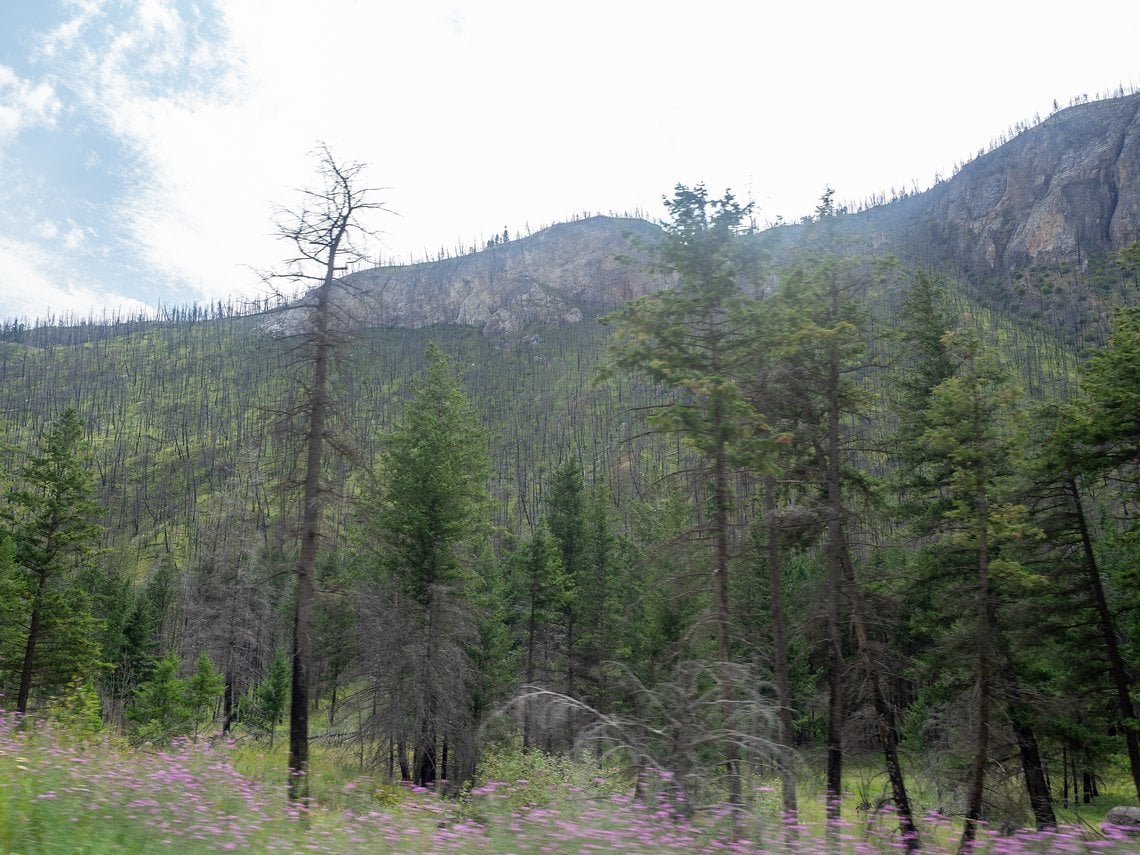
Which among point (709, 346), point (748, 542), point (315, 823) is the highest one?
point (709, 346)

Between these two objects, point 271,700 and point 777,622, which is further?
point 271,700

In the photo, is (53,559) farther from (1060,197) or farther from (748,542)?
(1060,197)

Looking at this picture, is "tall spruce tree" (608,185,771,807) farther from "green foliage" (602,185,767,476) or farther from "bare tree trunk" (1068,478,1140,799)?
"bare tree trunk" (1068,478,1140,799)

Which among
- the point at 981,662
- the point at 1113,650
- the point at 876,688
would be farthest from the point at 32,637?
the point at 1113,650

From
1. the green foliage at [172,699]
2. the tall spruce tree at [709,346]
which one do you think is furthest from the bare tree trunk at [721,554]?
the green foliage at [172,699]

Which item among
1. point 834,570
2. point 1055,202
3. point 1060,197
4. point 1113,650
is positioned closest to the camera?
point 834,570

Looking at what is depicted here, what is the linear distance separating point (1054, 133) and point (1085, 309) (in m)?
70.8

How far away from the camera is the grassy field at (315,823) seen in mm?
5055

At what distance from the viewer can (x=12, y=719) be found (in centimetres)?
972

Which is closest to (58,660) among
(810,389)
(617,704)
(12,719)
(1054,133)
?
(12,719)

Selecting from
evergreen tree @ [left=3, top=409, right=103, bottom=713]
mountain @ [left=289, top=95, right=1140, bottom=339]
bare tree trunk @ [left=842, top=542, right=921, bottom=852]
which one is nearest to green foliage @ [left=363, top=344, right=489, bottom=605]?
evergreen tree @ [left=3, top=409, right=103, bottom=713]

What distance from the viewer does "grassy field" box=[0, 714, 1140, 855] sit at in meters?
5.05

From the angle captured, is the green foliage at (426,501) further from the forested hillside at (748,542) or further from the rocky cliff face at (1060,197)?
the rocky cliff face at (1060,197)

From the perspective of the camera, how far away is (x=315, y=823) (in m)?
6.25
